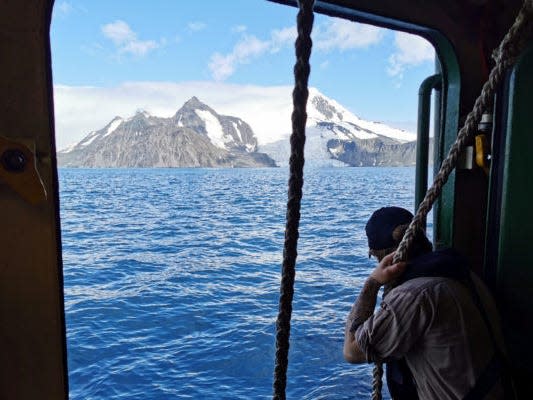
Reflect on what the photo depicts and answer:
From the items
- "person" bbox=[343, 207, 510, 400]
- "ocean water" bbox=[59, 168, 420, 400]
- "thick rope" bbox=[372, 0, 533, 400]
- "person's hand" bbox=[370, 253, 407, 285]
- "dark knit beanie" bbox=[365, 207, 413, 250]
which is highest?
"thick rope" bbox=[372, 0, 533, 400]

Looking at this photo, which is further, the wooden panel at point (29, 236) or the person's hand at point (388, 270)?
the person's hand at point (388, 270)

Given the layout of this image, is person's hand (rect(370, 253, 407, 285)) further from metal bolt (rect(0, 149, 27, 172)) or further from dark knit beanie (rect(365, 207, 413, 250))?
metal bolt (rect(0, 149, 27, 172))

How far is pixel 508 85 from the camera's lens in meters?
2.54

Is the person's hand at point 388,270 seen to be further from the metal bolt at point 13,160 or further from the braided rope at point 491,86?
the metal bolt at point 13,160

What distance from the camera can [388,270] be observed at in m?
2.02

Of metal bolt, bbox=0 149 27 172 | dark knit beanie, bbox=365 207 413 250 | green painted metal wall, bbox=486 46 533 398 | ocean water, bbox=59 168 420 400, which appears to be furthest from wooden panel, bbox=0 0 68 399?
ocean water, bbox=59 168 420 400

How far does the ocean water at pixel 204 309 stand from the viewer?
8.34 metres

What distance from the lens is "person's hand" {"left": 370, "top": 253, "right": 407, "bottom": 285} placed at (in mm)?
2000

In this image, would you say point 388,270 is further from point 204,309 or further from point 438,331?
point 204,309

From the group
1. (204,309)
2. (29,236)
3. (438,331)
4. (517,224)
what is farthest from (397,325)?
(204,309)

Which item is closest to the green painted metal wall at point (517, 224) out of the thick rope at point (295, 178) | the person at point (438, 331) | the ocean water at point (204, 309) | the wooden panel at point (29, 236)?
the person at point (438, 331)

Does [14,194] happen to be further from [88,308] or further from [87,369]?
[88,308]

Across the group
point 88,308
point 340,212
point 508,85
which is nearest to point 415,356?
point 508,85

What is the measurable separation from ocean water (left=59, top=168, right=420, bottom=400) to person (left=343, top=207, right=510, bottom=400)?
5557mm
